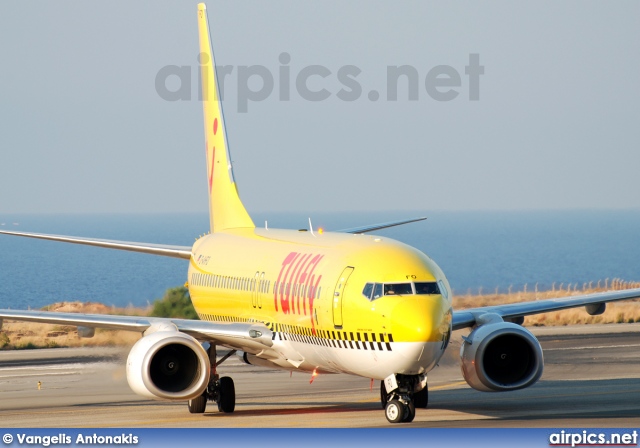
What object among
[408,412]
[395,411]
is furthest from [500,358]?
[395,411]

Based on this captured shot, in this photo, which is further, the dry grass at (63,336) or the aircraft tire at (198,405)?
the dry grass at (63,336)

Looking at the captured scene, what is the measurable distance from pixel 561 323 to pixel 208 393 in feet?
106

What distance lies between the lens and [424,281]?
2717 centimetres

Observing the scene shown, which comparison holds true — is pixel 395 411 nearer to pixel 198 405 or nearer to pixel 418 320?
pixel 418 320

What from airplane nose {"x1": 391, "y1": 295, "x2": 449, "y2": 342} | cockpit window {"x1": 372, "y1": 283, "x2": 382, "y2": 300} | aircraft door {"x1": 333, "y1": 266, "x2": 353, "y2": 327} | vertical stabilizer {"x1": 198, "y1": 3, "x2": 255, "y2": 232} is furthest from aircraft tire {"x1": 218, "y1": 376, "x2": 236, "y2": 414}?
airplane nose {"x1": 391, "y1": 295, "x2": 449, "y2": 342}

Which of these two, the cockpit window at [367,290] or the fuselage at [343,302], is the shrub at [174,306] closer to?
the fuselage at [343,302]

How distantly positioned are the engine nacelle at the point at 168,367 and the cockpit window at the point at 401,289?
5.29m

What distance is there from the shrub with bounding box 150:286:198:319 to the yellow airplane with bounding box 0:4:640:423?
15.0m

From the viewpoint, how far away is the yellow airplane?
26.8 meters

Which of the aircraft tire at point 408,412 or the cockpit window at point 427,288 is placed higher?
the cockpit window at point 427,288

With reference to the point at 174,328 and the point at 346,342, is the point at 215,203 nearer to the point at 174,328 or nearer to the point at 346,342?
the point at 174,328

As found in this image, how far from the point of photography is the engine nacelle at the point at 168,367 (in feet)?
99.7

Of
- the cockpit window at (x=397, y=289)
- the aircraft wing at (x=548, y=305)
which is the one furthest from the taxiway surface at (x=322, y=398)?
the cockpit window at (x=397, y=289)

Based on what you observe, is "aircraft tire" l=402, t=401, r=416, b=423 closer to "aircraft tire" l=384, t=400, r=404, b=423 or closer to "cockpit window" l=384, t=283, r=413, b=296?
"aircraft tire" l=384, t=400, r=404, b=423
